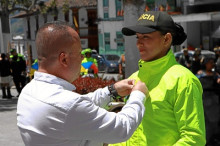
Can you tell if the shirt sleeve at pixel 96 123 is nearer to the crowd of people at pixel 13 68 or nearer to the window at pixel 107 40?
the crowd of people at pixel 13 68

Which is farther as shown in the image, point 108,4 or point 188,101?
point 108,4

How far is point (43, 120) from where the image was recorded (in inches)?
66.7

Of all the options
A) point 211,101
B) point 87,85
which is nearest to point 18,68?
point 87,85

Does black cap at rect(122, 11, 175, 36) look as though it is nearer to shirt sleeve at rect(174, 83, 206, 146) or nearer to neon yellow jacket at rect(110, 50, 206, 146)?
neon yellow jacket at rect(110, 50, 206, 146)

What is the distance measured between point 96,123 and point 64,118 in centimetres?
15

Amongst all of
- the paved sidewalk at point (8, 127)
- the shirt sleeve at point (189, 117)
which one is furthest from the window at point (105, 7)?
the shirt sleeve at point (189, 117)

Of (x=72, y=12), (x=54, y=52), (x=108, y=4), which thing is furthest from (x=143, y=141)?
(x=72, y=12)

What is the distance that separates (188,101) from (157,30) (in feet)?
1.56

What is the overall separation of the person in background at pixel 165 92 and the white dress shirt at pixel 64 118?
304 millimetres

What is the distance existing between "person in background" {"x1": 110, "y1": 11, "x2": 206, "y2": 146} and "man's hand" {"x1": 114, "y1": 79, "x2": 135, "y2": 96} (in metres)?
0.10

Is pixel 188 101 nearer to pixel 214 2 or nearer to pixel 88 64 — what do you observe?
pixel 88 64

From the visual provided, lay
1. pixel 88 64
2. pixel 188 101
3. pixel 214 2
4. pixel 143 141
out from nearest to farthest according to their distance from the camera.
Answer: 1. pixel 188 101
2. pixel 143 141
3. pixel 88 64
4. pixel 214 2

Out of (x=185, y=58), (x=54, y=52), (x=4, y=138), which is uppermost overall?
(x=54, y=52)

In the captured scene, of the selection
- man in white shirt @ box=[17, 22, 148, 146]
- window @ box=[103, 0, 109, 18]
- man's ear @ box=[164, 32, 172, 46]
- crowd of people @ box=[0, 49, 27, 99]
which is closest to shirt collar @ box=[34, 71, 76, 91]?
man in white shirt @ box=[17, 22, 148, 146]
